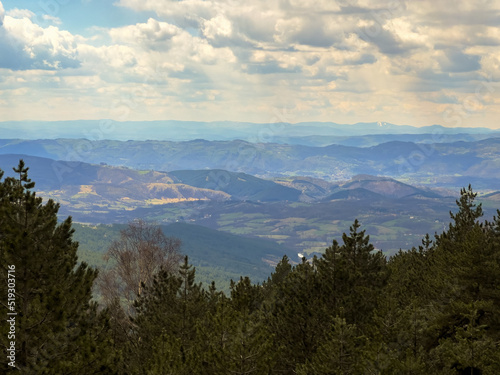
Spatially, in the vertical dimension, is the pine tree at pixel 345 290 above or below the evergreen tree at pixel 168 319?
above

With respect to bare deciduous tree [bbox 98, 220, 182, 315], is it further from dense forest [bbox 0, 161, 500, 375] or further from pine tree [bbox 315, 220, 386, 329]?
pine tree [bbox 315, 220, 386, 329]

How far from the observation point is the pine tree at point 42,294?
58.9ft

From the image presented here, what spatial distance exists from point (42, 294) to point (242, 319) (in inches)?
384

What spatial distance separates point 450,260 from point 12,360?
104ft

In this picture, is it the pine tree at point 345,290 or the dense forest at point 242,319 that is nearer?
the dense forest at point 242,319

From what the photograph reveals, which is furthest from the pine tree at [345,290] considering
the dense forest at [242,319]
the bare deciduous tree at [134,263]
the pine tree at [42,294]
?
the bare deciduous tree at [134,263]

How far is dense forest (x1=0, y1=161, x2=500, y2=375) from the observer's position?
1841 centimetres

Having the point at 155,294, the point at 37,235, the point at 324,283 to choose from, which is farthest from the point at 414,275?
the point at 37,235

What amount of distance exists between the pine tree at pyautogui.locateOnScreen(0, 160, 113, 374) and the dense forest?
0.04 meters

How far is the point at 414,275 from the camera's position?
50594 millimetres

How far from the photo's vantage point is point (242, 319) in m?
24.8

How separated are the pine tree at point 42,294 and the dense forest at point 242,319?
0.04 metres

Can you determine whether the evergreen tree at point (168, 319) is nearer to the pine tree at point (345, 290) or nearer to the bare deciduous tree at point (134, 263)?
the pine tree at point (345, 290)

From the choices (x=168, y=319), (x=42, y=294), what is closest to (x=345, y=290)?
(x=168, y=319)
